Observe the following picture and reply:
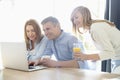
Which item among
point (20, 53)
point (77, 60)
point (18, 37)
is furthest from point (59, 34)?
point (18, 37)

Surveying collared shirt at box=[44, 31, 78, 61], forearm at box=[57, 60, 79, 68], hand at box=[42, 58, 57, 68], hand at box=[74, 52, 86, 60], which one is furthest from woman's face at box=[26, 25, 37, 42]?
hand at box=[74, 52, 86, 60]

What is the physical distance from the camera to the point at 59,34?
8.02 feet

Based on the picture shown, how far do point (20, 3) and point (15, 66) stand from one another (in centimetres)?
157

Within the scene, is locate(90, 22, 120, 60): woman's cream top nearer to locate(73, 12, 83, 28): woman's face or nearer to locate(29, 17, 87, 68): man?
locate(73, 12, 83, 28): woman's face

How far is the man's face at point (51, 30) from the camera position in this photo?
245 centimetres

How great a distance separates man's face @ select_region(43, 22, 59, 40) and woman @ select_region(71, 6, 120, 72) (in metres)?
0.27

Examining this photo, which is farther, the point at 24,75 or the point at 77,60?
the point at 77,60

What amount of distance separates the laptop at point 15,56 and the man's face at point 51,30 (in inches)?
18.5

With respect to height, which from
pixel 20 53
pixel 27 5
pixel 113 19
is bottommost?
pixel 20 53

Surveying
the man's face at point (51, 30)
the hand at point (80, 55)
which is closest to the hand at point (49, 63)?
the hand at point (80, 55)

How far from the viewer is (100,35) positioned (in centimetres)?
199

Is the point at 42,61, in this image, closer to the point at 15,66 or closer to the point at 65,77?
the point at 15,66

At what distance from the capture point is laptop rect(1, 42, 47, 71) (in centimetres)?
192

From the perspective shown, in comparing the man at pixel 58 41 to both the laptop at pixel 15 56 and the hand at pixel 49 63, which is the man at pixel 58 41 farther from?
the laptop at pixel 15 56
